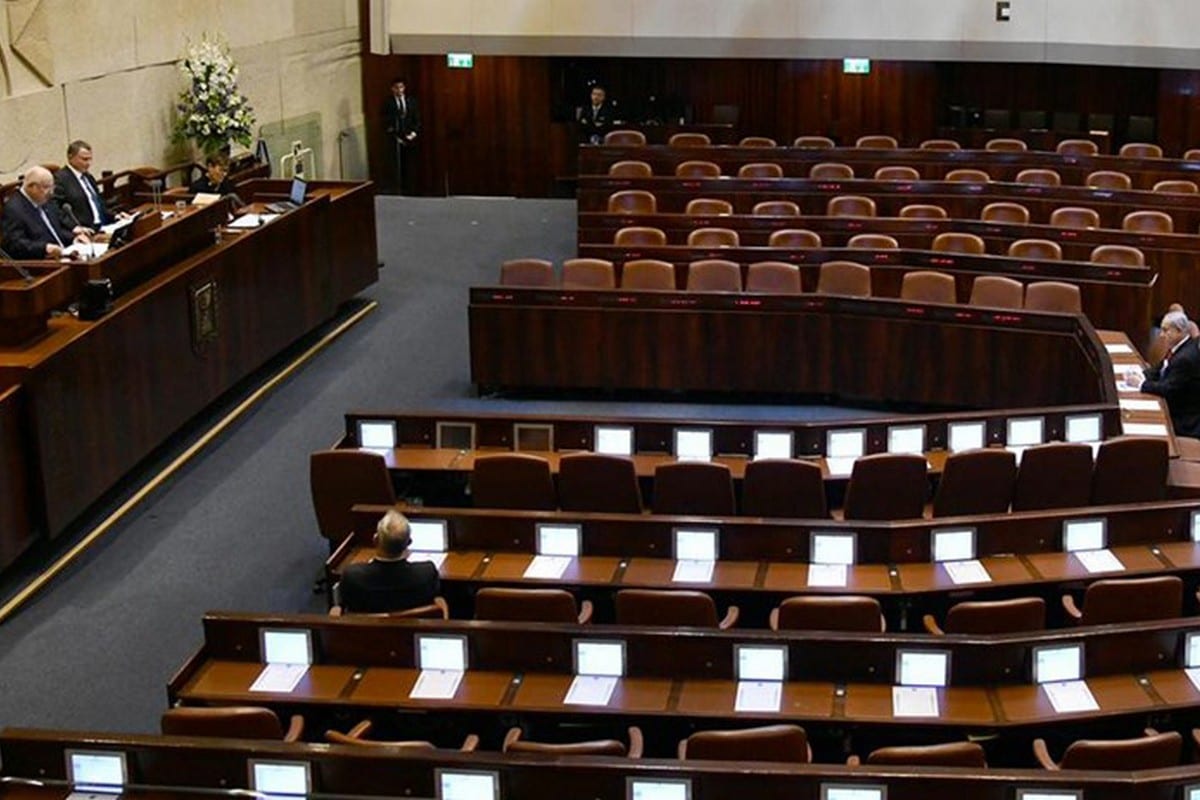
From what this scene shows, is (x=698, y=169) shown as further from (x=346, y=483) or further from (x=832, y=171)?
(x=346, y=483)

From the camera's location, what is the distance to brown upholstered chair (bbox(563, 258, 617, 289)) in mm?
13102

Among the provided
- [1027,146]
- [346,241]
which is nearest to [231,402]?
[346,241]

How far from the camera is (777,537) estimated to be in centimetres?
806

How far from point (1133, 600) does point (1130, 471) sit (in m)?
1.82

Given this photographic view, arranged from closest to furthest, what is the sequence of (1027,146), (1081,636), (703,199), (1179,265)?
(1081,636), (1179,265), (703,199), (1027,146)

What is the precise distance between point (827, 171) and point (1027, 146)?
354cm

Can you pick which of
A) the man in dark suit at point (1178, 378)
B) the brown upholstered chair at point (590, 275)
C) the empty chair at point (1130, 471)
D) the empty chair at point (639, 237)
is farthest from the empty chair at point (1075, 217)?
the empty chair at point (1130, 471)

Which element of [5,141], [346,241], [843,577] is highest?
[5,141]

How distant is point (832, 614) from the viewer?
713 cm

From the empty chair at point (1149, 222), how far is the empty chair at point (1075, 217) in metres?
0.28

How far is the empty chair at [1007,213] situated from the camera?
15.1 metres

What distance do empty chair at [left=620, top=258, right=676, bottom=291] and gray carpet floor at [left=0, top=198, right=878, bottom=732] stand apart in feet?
3.58

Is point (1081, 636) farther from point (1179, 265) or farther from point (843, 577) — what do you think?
point (1179, 265)

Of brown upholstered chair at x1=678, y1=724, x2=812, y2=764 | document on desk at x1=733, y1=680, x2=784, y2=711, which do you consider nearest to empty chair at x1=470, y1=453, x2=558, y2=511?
document on desk at x1=733, y1=680, x2=784, y2=711
